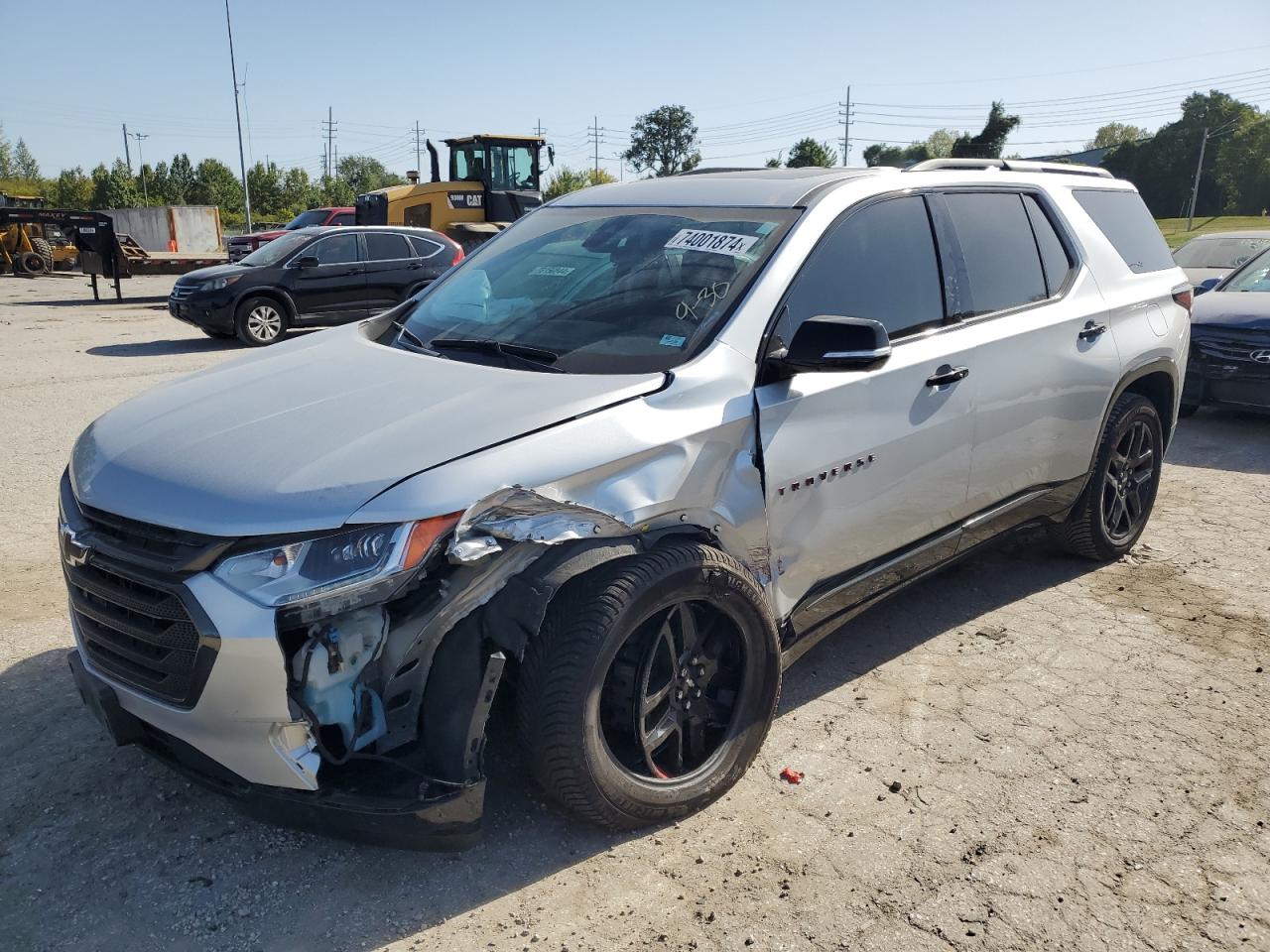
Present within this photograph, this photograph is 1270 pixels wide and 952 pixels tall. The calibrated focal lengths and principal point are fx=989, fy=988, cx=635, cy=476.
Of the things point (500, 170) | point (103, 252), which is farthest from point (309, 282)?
point (103, 252)

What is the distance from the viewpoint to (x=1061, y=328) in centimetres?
425

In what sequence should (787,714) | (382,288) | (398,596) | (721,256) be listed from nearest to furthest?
(398,596) < (721,256) < (787,714) < (382,288)

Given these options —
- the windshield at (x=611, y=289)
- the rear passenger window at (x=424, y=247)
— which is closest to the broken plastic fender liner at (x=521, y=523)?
the windshield at (x=611, y=289)

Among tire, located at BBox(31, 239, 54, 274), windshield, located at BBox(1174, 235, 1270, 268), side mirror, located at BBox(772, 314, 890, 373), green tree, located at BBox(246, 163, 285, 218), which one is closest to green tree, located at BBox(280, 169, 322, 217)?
green tree, located at BBox(246, 163, 285, 218)

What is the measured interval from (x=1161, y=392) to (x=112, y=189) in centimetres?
9305

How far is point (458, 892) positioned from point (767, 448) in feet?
5.03

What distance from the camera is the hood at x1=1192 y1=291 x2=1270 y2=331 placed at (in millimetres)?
7918

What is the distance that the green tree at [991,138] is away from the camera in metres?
28.8

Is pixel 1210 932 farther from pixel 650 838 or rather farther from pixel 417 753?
pixel 417 753

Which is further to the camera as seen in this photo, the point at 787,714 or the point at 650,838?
the point at 787,714

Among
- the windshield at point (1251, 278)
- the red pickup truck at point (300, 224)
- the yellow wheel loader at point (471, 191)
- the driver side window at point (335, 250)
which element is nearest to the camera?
the windshield at point (1251, 278)

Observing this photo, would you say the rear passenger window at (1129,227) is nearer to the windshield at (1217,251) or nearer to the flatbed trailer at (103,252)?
the windshield at (1217,251)

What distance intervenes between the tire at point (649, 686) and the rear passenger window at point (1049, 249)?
2.35 metres

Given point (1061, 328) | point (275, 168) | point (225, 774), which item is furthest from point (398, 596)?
point (275, 168)
